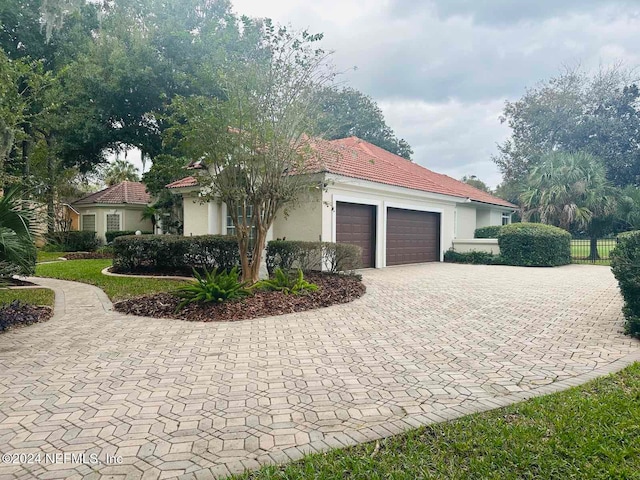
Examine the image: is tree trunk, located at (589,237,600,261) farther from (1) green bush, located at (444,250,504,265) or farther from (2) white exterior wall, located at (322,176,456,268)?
(2) white exterior wall, located at (322,176,456,268)

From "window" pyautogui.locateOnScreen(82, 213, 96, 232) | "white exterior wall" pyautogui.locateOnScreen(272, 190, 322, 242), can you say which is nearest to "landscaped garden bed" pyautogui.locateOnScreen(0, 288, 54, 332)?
"white exterior wall" pyautogui.locateOnScreen(272, 190, 322, 242)

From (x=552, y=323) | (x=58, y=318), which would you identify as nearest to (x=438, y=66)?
(x=552, y=323)

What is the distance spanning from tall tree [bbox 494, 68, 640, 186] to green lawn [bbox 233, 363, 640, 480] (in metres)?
28.7

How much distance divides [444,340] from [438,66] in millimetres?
12397

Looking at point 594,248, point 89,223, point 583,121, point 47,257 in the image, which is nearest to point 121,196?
point 89,223

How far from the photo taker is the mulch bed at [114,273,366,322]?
732 centimetres

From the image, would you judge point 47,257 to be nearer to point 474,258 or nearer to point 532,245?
point 474,258

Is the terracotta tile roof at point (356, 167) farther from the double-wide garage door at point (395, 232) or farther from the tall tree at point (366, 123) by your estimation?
the tall tree at point (366, 123)

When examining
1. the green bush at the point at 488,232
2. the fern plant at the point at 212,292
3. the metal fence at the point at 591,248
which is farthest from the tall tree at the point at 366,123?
the fern plant at the point at 212,292

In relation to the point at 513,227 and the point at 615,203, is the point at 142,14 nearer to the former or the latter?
the point at 513,227

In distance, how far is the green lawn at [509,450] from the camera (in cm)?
253

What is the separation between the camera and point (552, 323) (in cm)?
672

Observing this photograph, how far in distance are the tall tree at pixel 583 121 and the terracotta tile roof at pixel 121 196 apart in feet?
92.3

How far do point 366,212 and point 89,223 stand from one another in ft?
75.0
